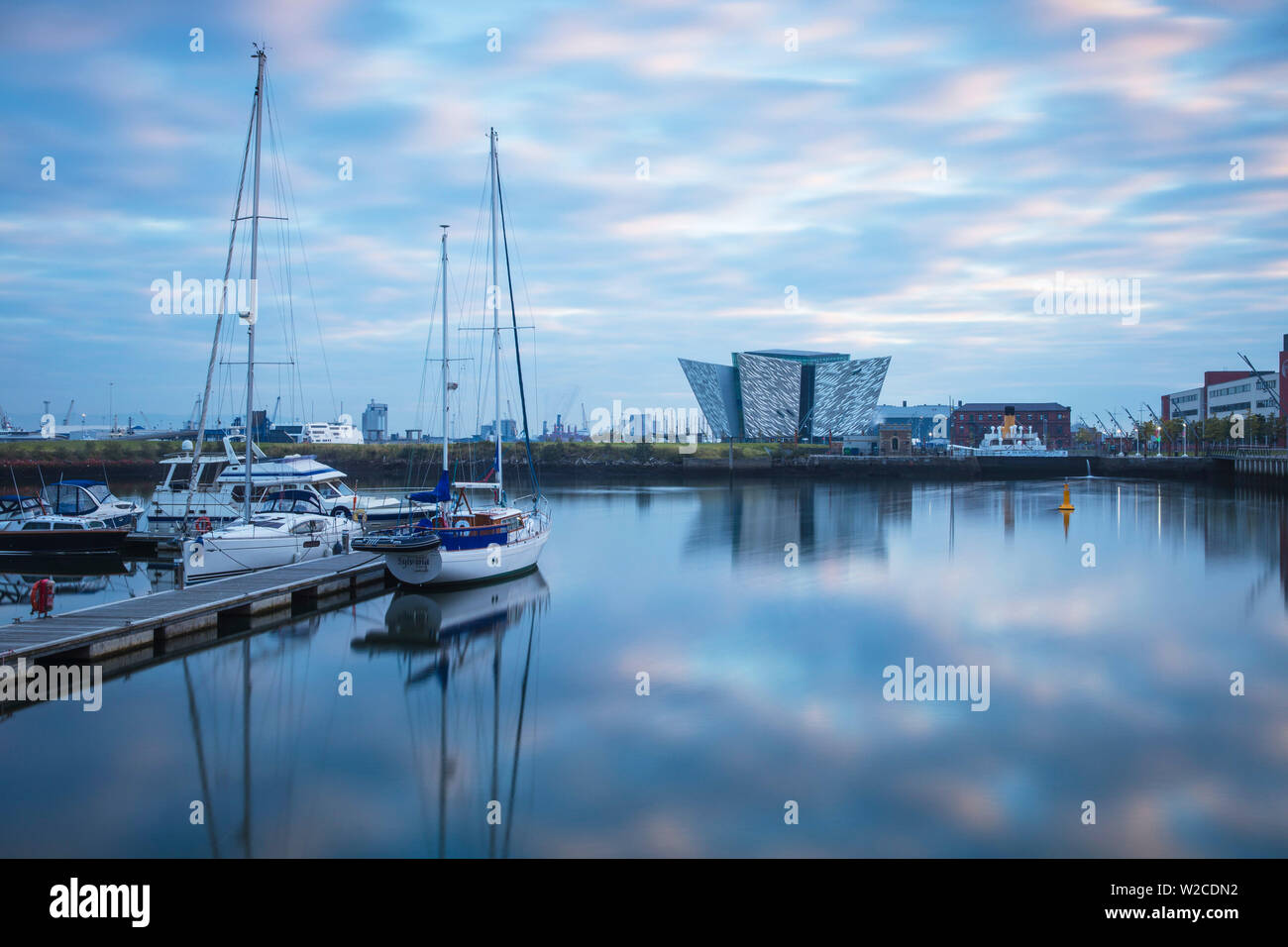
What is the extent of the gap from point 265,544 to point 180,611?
8.27 meters

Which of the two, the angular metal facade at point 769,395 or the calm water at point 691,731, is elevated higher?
the angular metal facade at point 769,395

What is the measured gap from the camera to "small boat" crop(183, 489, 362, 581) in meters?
26.8

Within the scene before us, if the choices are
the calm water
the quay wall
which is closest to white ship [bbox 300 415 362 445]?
the quay wall

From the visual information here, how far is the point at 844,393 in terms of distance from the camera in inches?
6033

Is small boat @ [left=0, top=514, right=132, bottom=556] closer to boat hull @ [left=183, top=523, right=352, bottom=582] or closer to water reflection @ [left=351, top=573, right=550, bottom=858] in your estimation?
boat hull @ [left=183, top=523, right=352, bottom=582]

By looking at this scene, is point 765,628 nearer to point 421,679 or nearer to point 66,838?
point 421,679

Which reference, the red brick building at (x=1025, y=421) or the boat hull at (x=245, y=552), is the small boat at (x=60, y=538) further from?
the red brick building at (x=1025, y=421)

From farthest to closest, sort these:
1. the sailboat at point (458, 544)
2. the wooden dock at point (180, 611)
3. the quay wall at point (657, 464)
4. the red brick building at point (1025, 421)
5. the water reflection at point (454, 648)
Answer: the red brick building at point (1025, 421), the quay wall at point (657, 464), the sailboat at point (458, 544), the wooden dock at point (180, 611), the water reflection at point (454, 648)

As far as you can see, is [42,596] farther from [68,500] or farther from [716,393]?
[716,393]

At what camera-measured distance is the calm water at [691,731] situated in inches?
462

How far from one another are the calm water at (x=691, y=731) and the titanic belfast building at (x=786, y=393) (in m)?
121
